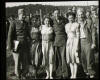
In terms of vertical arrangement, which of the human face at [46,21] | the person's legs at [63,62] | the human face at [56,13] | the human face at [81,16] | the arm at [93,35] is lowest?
the person's legs at [63,62]

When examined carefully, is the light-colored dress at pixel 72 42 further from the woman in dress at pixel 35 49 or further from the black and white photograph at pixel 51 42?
the woman in dress at pixel 35 49

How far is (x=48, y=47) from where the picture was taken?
1.17 metres

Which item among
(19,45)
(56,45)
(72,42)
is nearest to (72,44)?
(72,42)

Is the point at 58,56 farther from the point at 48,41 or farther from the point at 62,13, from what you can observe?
the point at 62,13

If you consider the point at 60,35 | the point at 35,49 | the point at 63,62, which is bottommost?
the point at 63,62

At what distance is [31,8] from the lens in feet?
3.88

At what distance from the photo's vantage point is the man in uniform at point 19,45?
117 cm

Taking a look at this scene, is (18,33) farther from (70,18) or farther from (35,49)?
(70,18)

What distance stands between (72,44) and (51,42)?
158 millimetres

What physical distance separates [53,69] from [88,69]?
0.26m

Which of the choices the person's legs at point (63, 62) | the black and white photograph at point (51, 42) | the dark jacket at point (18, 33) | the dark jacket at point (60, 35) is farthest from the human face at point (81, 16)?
the dark jacket at point (18, 33)

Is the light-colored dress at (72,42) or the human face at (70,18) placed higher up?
the human face at (70,18)

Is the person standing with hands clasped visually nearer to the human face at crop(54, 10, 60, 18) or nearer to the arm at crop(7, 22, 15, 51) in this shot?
the human face at crop(54, 10, 60, 18)

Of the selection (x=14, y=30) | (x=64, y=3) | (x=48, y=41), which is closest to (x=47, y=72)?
(x=48, y=41)
